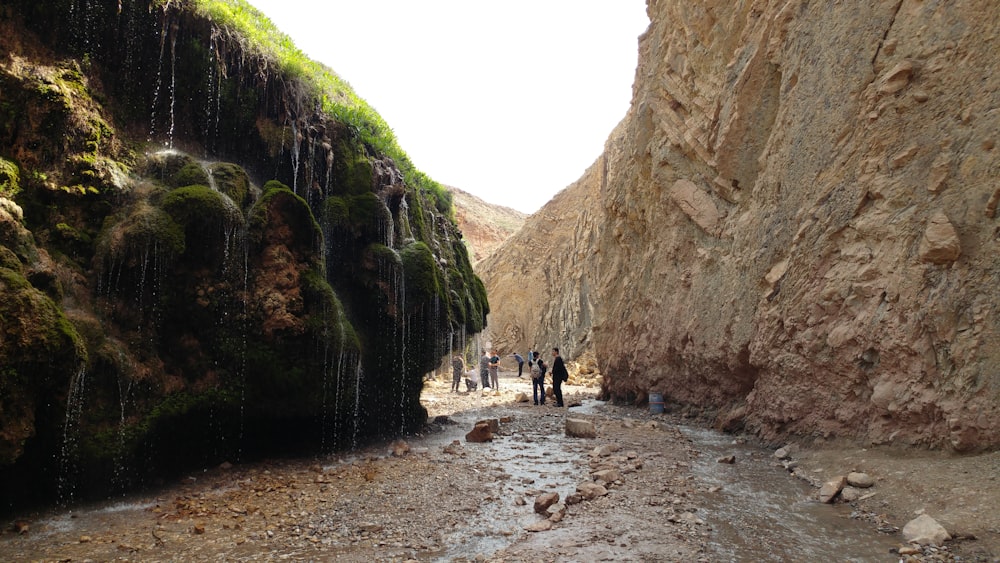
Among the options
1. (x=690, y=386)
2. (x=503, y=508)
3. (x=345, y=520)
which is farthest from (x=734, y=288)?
(x=345, y=520)

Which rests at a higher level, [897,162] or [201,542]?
[897,162]

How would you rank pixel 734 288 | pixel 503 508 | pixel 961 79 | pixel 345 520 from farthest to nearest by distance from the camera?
pixel 734 288, pixel 961 79, pixel 503 508, pixel 345 520

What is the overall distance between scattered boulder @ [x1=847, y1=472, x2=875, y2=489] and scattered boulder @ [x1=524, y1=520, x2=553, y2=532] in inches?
162

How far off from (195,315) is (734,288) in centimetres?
1172

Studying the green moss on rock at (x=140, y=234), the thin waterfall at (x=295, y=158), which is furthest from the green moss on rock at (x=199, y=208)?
the thin waterfall at (x=295, y=158)

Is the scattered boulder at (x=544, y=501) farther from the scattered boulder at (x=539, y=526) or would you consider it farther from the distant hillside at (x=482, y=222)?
the distant hillside at (x=482, y=222)

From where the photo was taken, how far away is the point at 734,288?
13.4 metres

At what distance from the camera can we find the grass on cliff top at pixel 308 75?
10.7 metres

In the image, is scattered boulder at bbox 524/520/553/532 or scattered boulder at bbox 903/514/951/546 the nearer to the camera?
scattered boulder at bbox 903/514/951/546

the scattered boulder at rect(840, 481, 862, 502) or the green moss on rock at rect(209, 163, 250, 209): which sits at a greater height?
the green moss on rock at rect(209, 163, 250, 209)

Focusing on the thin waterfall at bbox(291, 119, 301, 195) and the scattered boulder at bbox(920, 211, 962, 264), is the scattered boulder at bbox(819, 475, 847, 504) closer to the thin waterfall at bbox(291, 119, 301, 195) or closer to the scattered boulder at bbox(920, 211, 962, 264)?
the scattered boulder at bbox(920, 211, 962, 264)

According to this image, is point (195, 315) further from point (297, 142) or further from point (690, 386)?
point (690, 386)

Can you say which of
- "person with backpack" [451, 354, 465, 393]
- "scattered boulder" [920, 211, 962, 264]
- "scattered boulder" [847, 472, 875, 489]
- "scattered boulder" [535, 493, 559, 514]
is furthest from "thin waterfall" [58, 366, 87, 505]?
"person with backpack" [451, 354, 465, 393]

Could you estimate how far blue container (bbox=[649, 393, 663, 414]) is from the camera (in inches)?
653
